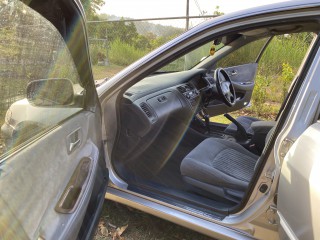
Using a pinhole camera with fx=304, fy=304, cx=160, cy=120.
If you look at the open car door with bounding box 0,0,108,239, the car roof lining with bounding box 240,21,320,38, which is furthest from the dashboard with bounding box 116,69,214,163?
the car roof lining with bounding box 240,21,320,38

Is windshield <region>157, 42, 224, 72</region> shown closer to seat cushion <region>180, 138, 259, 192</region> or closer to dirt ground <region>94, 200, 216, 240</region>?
seat cushion <region>180, 138, 259, 192</region>

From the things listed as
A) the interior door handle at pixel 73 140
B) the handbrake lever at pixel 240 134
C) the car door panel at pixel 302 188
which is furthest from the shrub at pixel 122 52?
the car door panel at pixel 302 188

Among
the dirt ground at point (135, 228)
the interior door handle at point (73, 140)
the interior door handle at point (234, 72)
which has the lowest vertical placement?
the dirt ground at point (135, 228)

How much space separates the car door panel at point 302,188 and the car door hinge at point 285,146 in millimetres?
34

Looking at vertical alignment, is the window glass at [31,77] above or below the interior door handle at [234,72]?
above

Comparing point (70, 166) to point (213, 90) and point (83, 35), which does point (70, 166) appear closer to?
point (83, 35)

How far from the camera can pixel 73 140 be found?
1.38 m

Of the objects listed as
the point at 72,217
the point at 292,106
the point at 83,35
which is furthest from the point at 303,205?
the point at 83,35

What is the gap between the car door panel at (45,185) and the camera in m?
0.84

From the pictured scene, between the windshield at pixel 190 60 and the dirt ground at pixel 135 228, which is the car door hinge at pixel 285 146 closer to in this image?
the dirt ground at pixel 135 228

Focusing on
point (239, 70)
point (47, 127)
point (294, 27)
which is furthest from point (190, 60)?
point (47, 127)

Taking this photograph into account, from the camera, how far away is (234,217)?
1.67 metres

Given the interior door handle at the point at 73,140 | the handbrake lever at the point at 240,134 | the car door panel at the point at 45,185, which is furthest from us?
the handbrake lever at the point at 240,134

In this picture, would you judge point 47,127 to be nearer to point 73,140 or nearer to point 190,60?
point 73,140
